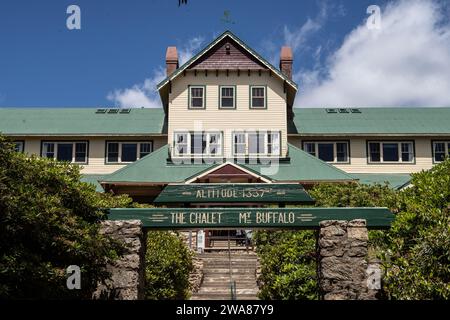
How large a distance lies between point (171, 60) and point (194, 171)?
8556 millimetres

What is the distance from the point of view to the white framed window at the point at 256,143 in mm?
29156

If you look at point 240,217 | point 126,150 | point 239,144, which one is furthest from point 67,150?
point 240,217

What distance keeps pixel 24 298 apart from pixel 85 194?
89.7 inches

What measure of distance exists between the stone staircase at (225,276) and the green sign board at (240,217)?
628 cm

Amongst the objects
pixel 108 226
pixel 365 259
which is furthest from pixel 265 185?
pixel 108 226

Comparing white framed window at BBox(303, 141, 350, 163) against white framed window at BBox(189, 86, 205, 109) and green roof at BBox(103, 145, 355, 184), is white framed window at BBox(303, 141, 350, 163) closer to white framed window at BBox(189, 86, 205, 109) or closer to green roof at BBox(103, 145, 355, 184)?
green roof at BBox(103, 145, 355, 184)

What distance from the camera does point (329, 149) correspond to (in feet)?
105

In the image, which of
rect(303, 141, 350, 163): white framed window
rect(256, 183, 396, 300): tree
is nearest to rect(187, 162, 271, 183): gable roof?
rect(303, 141, 350, 163): white framed window

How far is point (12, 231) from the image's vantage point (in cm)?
710

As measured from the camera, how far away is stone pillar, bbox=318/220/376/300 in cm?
938

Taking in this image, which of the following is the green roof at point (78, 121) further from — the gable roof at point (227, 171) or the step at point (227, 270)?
the step at point (227, 270)

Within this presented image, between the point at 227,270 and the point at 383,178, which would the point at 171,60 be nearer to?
the point at 383,178

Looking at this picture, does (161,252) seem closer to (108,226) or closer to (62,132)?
(108,226)

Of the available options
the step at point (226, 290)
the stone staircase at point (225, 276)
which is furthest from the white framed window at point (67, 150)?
the step at point (226, 290)
